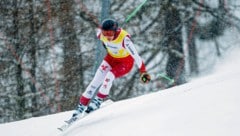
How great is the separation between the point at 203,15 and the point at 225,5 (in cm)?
98

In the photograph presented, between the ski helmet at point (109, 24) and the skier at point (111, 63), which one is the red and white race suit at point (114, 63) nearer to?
the skier at point (111, 63)

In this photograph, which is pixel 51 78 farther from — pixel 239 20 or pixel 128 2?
pixel 239 20

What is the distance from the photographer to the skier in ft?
23.8

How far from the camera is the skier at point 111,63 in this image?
7262 mm

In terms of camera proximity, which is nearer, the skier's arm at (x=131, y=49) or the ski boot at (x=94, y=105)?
the skier's arm at (x=131, y=49)

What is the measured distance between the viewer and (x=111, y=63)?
25.0 feet

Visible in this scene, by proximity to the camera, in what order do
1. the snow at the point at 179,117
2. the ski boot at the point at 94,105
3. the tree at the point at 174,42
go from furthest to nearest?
the tree at the point at 174,42, the ski boot at the point at 94,105, the snow at the point at 179,117

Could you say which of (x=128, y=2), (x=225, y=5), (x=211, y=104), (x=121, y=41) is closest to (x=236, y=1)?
(x=225, y=5)

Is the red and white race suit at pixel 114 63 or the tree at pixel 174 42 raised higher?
the red and white race suit at pixel 114 63

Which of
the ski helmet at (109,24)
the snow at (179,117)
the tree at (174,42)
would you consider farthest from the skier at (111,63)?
the tree at (174,42)

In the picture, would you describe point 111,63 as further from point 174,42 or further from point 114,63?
point 174,42

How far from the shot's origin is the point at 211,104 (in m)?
5.33

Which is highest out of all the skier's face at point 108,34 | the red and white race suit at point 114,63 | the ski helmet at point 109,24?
the ski helmet at point 109,24

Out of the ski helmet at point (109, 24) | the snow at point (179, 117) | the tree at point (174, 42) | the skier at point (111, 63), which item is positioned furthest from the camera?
the tree at point (174, 42)
